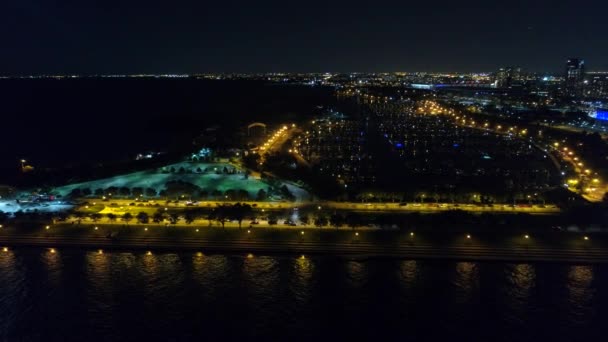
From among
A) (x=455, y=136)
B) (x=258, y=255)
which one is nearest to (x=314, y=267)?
(x=258, y=255)

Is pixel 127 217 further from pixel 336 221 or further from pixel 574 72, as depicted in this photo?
pixel 574 72

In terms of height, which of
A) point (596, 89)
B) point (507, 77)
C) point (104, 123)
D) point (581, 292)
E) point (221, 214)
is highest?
point (507, 77)

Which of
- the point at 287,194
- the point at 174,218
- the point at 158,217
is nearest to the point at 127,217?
the point at 158,217

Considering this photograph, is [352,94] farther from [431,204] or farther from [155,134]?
[431,204]

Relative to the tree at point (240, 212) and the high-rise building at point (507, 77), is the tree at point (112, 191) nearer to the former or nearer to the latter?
the tree at point (240, 212)

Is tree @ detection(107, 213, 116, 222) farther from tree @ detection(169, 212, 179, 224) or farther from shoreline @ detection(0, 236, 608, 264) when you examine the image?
tree @ detection(169, 212, 179, 224)
